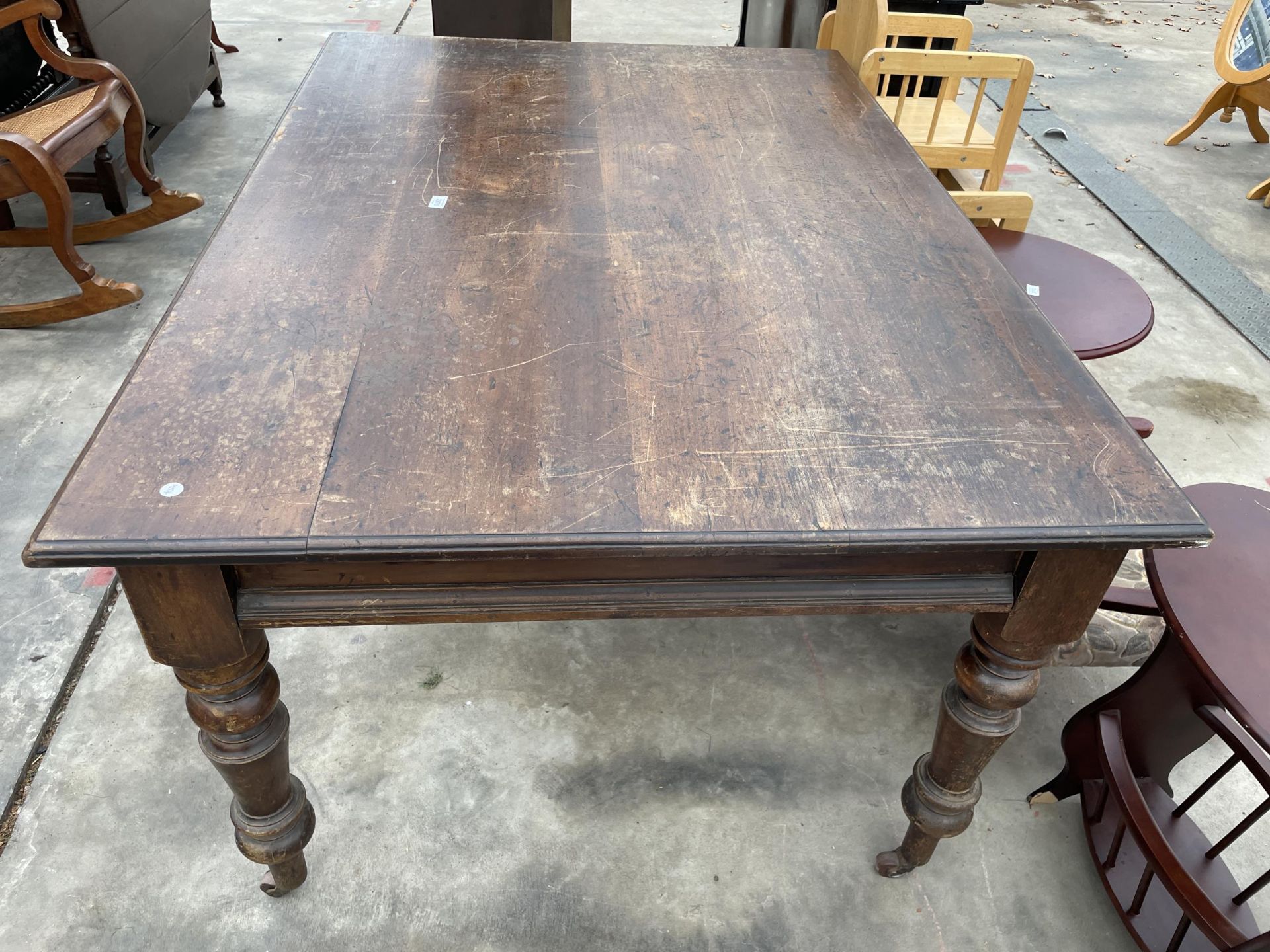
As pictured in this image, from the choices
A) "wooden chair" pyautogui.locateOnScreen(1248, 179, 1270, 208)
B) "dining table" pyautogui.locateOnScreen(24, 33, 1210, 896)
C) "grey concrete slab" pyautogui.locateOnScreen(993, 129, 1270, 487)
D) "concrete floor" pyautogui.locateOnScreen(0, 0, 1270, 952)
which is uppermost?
"dining table" pyautogui.locateOnScreen(24, 33, 1210, 896)

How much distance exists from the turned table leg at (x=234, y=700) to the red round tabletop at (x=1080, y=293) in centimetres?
160

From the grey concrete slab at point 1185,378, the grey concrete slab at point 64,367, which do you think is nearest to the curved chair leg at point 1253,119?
the grey concrete slab at point 1185,378

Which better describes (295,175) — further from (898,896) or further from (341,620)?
(898,896)

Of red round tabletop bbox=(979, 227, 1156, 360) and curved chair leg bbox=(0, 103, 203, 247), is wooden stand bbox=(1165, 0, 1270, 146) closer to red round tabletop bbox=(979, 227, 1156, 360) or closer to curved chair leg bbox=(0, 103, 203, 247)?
red round tabletop bbox=(979, 227, 1156, 360)

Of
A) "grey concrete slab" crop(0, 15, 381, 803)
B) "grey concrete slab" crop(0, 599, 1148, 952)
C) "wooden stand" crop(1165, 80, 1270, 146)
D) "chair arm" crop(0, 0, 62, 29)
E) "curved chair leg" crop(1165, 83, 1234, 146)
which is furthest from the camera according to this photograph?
"curved chair leg" crop(1165, 83, 1234, 146)

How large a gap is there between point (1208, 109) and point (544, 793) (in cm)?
478

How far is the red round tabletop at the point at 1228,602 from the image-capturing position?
1.18 metres

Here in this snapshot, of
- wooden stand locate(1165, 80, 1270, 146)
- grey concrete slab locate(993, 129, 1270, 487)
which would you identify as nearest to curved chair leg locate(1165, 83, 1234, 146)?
wooden stand locate(1165, 80, 1270, 146)

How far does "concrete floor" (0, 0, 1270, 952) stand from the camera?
57.0 inches

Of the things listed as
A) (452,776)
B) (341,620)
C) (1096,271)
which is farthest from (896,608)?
(1096,271)

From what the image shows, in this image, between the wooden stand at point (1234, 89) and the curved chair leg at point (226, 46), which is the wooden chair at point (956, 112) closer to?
the wooden stand at point (1234, 89)

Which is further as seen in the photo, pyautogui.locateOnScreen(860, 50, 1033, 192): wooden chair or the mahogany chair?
pyautogui.locateOnScreen(860, 50, 1033, 192): wooden chair

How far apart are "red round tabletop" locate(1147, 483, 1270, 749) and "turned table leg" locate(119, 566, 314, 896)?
125 cm

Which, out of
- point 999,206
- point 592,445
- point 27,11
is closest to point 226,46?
point 27,11
